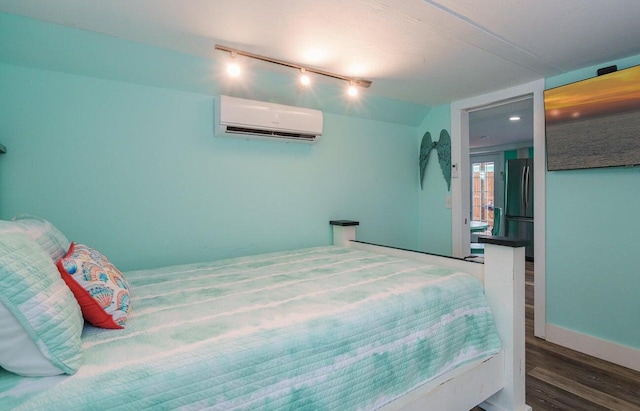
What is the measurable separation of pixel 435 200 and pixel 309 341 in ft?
9.07

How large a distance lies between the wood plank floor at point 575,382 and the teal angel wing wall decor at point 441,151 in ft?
5.54

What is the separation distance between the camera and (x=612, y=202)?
233 centimetres

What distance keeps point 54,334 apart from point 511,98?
340 centimetres

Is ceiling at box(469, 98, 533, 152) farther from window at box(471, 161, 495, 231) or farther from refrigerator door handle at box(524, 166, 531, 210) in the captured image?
refrigerator door handle at box(524, 166, 531, 210)

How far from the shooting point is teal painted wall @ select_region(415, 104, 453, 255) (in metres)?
3.40

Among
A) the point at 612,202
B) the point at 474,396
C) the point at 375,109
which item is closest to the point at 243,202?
the point at 375,109

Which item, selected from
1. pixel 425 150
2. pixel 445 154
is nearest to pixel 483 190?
pixel 425 150

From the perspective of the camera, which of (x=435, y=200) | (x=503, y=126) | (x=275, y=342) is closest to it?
(x=275, y=342)

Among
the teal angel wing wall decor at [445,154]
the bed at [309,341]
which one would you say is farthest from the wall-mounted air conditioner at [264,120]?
the teal angel wing wall decor at [445,154]

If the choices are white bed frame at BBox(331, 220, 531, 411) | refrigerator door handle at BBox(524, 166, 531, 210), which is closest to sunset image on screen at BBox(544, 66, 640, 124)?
white bed frame at BBox(331, 220, 531, 411)

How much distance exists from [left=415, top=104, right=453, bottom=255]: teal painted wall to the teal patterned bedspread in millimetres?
1611

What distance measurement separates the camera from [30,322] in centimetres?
83

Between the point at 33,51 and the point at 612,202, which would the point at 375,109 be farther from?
the point at 33,51

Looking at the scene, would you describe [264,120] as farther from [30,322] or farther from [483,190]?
[483,190]
